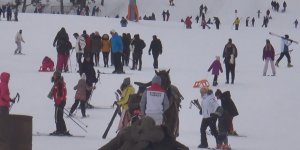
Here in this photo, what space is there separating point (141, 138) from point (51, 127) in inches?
477

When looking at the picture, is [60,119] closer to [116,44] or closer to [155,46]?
[116,44]

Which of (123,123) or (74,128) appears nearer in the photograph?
(123,123)

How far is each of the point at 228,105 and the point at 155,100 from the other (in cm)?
579

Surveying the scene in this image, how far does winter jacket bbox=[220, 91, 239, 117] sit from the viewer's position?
55.3ft

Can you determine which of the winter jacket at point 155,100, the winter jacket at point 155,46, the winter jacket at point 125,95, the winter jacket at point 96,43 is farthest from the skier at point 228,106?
the winter jacket at point 155,46

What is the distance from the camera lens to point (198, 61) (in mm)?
36375

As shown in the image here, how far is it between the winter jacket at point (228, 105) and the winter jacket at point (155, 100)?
18.0 feet

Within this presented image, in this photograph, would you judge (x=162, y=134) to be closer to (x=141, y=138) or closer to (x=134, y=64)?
(x=141, y=138)

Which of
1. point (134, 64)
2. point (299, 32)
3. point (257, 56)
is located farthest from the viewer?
point (299, 32)

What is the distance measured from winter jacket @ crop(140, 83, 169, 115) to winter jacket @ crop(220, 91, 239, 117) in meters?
5.49

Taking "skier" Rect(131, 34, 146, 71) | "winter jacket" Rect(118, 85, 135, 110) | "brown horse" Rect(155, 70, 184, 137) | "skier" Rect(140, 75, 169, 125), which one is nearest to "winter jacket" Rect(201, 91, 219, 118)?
"winter jacket" Rect(118, 85, 135, 110)

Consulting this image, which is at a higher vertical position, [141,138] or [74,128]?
[141,138]

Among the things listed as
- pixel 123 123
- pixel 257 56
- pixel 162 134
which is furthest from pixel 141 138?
pixel 257 56

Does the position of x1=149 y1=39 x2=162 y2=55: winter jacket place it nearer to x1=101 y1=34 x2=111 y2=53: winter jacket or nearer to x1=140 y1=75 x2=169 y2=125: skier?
x1=101 y1=34 x2=111 y2=53: winter jacket
